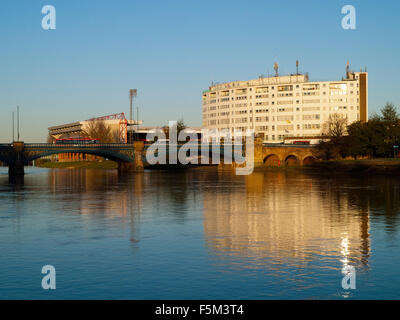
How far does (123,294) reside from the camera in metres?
14.2

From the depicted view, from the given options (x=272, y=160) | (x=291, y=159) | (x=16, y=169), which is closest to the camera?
(x=16, y=169)

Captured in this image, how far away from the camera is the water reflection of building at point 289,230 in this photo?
19.3 m

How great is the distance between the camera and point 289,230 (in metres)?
24.8

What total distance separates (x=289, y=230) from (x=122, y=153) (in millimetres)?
103014

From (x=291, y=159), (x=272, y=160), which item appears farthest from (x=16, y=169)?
(x=291, y=159)

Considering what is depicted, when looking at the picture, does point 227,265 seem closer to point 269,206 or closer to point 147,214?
point 147,214

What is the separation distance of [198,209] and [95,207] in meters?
7.08

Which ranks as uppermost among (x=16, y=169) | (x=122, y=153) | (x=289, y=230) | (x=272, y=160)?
(x=122, y=153)

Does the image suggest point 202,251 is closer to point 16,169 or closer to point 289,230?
point 289,230

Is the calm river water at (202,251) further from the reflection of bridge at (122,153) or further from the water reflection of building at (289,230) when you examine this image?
the reflection of bridge at (122,153)

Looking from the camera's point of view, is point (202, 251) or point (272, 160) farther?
point (272, 160)

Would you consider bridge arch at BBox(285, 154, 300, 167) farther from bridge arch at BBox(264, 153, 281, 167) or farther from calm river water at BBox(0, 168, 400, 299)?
calm river water at BBox(0, 168, 400, 299)

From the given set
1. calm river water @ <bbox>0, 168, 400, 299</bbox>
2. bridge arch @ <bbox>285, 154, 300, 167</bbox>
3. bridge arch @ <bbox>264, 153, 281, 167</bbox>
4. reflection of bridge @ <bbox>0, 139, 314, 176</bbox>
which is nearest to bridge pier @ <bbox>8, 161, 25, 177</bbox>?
reflection of bridge @ <bbox>0, 139, 314, 176</bbox>
